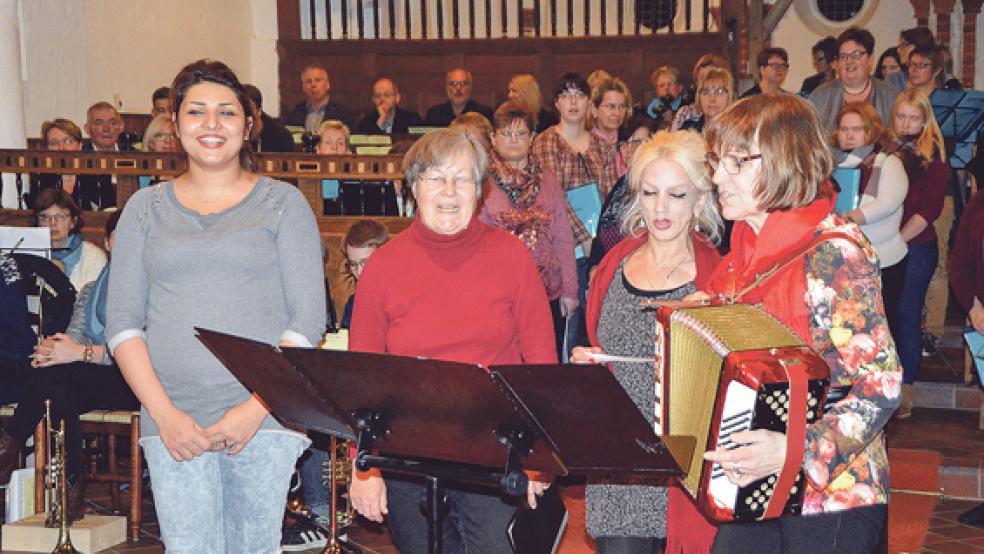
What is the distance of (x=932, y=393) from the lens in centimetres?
681

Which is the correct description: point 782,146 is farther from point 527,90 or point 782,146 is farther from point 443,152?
point 527,90

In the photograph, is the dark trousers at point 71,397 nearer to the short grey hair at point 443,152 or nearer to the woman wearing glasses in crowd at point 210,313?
the woman wearing glasses in crowd at point 210,313

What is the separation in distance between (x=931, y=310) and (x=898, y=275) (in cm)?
158

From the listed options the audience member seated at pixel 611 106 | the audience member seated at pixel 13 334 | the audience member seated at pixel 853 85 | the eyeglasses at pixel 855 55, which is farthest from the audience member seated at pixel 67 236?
the eyeglasses at pixel 855 55

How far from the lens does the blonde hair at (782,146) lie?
2314 mm

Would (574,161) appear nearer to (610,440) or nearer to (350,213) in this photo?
(350,213)

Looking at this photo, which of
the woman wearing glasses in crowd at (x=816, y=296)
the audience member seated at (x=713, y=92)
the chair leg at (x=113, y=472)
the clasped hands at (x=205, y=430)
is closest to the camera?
the woman wearing glasses in crowd at (x=816, y=296)

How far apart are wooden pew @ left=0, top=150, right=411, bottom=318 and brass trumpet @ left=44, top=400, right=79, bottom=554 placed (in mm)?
1876

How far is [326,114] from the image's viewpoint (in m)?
10.0

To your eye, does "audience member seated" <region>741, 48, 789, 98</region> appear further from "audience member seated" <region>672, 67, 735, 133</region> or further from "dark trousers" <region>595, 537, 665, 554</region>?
"dark trousers" <region>595, 537, 665, 554</region>

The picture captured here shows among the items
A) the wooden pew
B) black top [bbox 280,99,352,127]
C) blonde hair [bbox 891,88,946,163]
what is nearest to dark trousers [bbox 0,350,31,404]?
the wooden pew

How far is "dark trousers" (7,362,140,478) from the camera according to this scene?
5043mm

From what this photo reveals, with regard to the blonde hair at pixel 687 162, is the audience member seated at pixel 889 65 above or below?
above

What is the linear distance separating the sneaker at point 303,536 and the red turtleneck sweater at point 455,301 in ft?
7.47
